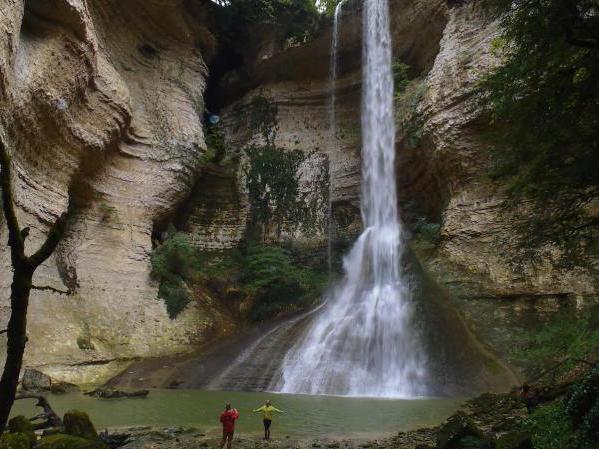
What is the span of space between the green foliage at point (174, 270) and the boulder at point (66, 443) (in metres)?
11.2

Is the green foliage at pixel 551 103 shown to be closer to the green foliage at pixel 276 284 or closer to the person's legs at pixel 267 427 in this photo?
the person's legs at pixel 267 427

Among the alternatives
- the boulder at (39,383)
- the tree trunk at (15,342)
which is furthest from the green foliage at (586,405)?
the boulder at (39,383)

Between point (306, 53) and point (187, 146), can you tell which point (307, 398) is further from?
point (306, 53)

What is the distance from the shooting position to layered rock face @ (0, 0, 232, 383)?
1336 centimetres

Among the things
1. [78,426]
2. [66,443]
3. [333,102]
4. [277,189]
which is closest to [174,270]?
[277,189]

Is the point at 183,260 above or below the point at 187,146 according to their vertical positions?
below

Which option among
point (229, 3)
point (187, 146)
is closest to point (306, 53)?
point (229, 3)

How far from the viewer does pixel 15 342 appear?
3934 mm

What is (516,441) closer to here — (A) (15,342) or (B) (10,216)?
(A) (15,342)

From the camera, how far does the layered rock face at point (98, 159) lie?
1336 centimetres

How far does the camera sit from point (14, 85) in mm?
12523

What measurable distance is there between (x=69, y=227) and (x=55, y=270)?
2.07 metres

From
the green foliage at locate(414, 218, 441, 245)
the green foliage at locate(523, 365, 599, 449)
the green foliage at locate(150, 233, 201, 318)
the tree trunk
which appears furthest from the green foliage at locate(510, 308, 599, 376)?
the green foliage at locate(150, 233, 201, 318)

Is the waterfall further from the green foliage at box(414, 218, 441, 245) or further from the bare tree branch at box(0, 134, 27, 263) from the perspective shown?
the bare tree branch at box(0, 134, 27, 263)
